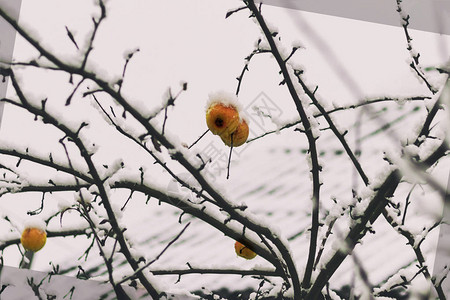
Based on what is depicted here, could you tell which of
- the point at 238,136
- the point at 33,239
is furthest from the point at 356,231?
the point at 33,239

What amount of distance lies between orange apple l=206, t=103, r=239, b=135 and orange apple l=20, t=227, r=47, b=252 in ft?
2.70

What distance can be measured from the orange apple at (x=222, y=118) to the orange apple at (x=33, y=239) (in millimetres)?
822

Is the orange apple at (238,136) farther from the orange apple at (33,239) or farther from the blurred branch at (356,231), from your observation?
the orange apple at (33,239)

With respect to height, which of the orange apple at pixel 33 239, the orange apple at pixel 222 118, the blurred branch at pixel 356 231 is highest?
the orange apple at pixel 222 118

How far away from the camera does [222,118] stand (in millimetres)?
1489

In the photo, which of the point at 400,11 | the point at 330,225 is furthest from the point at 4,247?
the point at 400,11

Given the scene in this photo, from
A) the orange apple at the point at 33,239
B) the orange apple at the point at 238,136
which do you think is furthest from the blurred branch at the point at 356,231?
the orange apple at the point at 33,239

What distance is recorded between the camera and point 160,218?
17.5ft

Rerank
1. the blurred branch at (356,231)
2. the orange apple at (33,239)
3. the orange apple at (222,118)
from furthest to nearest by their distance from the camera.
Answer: the orange apple at (33,239), the orange apple at (222,118), the blurred branch at (356,231)

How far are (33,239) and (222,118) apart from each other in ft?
2.95

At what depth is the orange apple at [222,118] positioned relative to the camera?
149 cm

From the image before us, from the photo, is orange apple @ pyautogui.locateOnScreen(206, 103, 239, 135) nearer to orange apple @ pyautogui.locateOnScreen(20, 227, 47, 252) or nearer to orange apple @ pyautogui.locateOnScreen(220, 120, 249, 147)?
orange apple @ pyautogui.locateOnScreen(220, 120, 249, 147)

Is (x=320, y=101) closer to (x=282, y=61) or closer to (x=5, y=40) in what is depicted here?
(x=282, y=61)

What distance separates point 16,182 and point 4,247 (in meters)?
0.32
